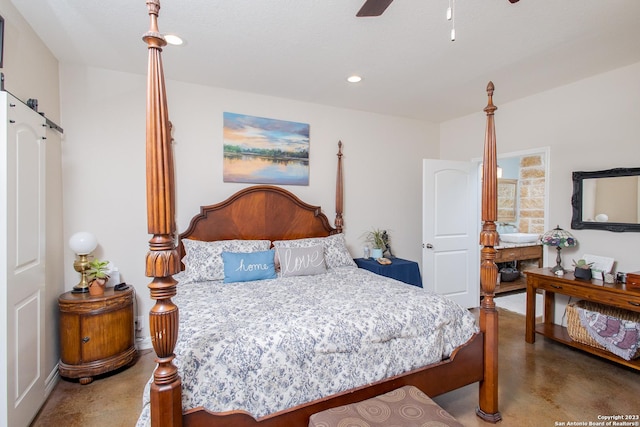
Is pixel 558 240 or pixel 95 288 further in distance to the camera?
pixel 558 240

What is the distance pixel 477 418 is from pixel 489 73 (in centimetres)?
282

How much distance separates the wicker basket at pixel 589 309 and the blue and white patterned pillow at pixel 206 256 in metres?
2.96

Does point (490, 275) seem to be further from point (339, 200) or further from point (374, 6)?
point (339, 200)

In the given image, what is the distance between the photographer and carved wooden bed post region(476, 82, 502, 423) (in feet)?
6.60

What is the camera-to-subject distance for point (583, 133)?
123 inches

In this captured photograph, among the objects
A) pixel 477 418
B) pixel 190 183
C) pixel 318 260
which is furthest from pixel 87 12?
pixel 477 418

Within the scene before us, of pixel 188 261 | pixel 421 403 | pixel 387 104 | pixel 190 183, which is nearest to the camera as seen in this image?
pixel 421 403

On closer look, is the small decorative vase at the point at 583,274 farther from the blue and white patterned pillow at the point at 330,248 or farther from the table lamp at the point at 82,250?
the table lamp at the point at 82,250

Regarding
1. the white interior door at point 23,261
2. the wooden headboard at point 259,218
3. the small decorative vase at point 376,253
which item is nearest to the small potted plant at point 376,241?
the small decorative vase at point 376,253

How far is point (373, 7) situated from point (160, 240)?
4.83ft

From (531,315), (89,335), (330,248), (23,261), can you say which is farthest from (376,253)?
(23,261)

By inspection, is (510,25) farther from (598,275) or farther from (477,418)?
(477,418)

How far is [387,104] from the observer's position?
3836 millimetres

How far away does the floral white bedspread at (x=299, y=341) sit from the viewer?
4.72 feet
